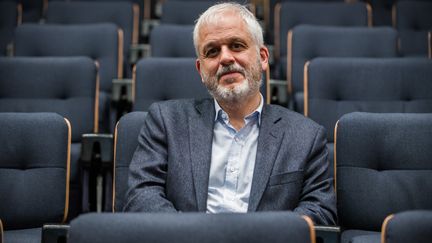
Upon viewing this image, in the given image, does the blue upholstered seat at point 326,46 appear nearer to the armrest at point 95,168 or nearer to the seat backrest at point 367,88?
the seat backrest at point 367,88

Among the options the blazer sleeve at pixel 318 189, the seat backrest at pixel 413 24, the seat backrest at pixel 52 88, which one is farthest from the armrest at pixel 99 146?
the seat backrest at pixel 413 24

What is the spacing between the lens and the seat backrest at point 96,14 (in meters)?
0.92

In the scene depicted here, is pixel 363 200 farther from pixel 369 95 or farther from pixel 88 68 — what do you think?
pixel 88 68

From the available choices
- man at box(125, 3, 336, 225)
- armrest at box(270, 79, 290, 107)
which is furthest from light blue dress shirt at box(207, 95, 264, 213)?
armrest at box(270, 79, 290, 107)

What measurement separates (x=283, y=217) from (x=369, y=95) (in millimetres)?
413

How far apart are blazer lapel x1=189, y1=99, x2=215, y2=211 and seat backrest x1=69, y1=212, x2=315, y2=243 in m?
0.16

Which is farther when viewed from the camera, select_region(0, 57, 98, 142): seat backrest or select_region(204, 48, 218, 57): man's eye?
select_region(0, 57, 98, 142): seat backrest

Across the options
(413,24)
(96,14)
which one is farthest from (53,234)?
(413,24)

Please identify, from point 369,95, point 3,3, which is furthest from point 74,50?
point 369,95

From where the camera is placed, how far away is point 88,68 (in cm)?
66

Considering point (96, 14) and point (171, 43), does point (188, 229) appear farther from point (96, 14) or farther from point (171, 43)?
point (96, 14)

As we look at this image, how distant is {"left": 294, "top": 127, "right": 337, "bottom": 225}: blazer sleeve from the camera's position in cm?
41

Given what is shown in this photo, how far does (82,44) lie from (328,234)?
536 mm

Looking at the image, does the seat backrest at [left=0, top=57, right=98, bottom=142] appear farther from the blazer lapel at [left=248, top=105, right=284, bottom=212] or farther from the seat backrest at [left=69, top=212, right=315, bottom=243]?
the seat backrest at [left=69, top=212, right=315, bottom=243]
